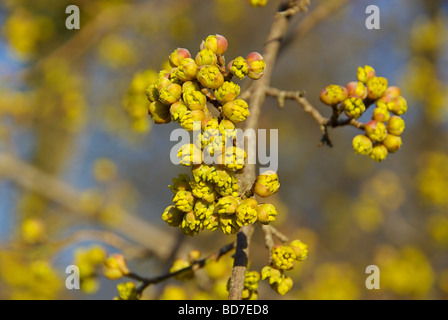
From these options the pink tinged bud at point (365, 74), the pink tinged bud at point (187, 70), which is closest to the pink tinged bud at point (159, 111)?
the pink tinged bud at point (187, 70)

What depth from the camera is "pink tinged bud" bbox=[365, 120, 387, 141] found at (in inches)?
46.0

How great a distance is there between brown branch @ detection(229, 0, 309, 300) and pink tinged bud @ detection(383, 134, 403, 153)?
0.41m

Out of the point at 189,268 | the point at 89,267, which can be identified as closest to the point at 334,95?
the point at 189,268

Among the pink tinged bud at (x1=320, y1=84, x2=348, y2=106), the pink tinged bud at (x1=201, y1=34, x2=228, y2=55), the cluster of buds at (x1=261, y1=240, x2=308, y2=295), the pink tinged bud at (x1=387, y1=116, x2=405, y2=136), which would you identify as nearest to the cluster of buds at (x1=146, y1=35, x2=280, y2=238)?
the pink tinged bud at (x1=201, y1=34, x2=228, y2=55)

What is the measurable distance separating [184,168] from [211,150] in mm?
5225

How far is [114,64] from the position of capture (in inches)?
187

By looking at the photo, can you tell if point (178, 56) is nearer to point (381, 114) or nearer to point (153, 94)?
point (153, 94)

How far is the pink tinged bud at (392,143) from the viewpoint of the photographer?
118cm

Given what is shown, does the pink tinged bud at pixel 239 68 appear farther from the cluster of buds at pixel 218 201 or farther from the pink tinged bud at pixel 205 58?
the cluster of buds at pixel 218 201

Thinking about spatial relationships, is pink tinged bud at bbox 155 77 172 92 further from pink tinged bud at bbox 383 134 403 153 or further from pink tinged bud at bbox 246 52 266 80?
pink tinged bud at bbox 383 134 403 153

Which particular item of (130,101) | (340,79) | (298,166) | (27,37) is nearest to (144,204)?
(298,166)
